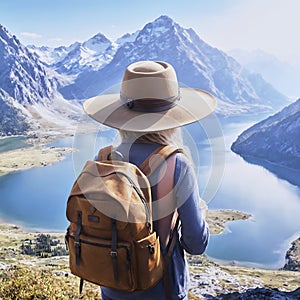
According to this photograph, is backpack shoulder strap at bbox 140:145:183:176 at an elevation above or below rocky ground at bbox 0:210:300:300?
above

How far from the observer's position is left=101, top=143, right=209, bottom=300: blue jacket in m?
2.66

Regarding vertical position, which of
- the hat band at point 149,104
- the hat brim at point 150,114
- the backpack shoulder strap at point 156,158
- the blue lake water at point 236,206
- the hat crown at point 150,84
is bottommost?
the blue lake water at point 236,206

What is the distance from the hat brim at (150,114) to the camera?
2.77 meters

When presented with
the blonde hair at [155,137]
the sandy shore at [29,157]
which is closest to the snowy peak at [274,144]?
the sandy shore at [29,157]

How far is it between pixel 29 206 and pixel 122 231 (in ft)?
244

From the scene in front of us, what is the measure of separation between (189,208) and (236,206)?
232 ft

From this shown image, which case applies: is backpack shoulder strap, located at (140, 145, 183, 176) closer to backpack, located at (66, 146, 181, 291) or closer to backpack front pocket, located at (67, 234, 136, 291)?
backpack, located at (66, 146, 181, 291)

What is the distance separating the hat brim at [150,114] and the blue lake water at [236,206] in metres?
33.0

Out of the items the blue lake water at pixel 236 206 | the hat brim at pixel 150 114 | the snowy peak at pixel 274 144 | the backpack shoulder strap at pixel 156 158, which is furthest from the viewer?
the snowy peak at pixel 274 144

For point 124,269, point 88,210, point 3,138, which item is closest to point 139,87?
point 88,210

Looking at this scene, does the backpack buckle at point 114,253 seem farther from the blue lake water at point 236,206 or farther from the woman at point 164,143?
the blue lake water at point 236,206

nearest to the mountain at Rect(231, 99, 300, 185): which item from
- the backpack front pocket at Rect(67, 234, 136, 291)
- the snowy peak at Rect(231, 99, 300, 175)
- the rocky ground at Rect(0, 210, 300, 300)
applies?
the snowy peak at Rect(231, 99, 300, 175)

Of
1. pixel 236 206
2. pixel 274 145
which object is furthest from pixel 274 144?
pixel 236 206

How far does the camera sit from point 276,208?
7025cm
